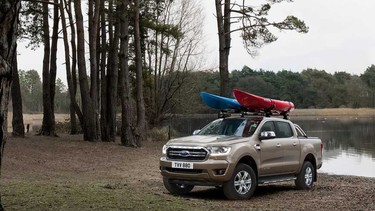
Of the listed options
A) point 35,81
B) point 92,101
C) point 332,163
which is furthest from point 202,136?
point 35,81

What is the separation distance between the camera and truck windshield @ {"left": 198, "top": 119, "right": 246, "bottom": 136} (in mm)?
11563

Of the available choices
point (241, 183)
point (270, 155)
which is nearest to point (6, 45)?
point (241, 183)

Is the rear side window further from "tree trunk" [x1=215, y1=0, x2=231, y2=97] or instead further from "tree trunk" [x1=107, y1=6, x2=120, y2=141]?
"tree trunk" [x1=107, y1=6, x2=120, y2=141]

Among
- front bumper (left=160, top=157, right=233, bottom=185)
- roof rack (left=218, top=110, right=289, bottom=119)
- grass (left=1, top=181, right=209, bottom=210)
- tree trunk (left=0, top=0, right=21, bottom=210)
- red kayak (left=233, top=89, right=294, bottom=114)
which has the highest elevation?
tree trunk (left=0, top=0, right=21, bottom=210)

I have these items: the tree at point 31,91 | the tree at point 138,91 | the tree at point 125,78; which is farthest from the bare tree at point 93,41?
the tree at point 31,91

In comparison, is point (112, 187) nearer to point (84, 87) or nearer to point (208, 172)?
point (208, 172)

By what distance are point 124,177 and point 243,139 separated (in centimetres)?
548

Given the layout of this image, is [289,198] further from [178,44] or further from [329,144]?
[178,44]

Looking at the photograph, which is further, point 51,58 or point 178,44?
point 178,44

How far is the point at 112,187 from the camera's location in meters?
11.3

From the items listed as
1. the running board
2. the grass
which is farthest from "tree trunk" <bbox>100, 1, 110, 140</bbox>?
the grass

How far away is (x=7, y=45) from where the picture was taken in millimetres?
5883

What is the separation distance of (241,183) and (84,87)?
15551 millimetres

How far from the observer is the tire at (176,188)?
1128 centimetres
